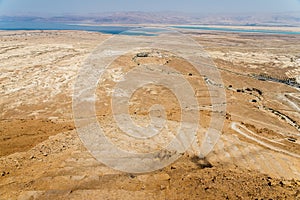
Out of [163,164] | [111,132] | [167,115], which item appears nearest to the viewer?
[163,164]

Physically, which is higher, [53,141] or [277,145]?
[53,141]

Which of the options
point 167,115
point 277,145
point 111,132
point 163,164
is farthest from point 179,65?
point 163,164

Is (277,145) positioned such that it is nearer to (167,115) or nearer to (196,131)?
(196,131)

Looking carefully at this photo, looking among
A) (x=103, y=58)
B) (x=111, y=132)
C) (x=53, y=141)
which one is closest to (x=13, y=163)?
(x=53, y=141)

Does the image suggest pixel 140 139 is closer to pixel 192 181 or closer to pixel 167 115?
pixel 192 181

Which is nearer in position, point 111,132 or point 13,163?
point 13,163

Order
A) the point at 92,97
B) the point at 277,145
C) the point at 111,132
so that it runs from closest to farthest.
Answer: the point at 111,132
the point at 277,145
the point at 92,97
